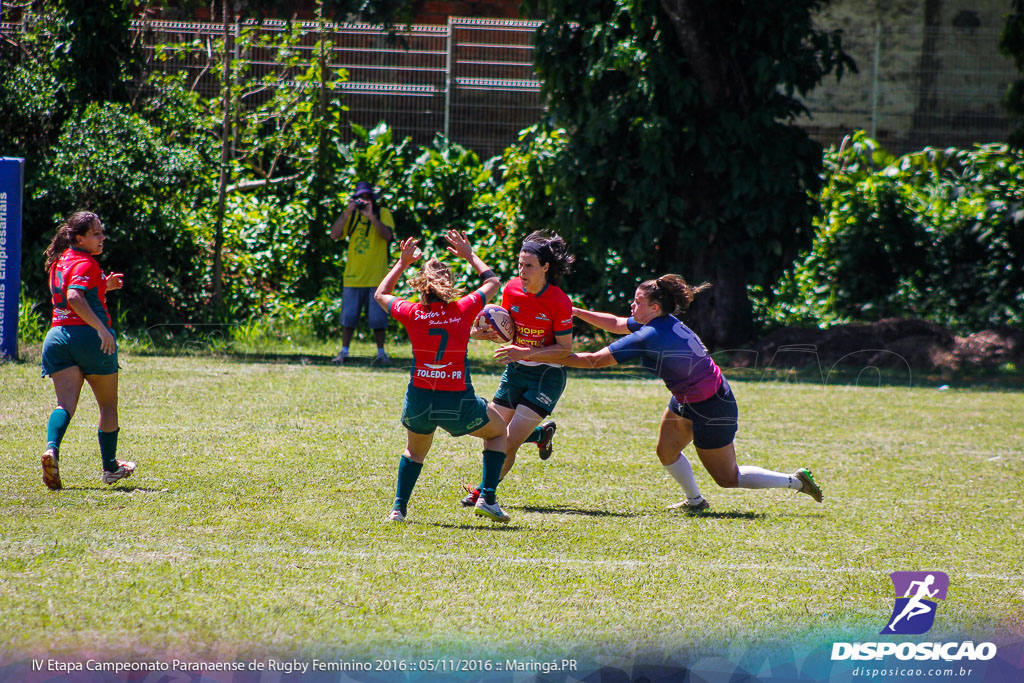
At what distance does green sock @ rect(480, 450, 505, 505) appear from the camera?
6172 mm

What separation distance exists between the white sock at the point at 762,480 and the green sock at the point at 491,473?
1547 millimetres

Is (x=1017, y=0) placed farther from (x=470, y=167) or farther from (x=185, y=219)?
(x=185, y=219)

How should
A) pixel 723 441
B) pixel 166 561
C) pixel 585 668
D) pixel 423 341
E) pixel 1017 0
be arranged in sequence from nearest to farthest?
pixel 585 668, pixel 166 561, pixel 423 341, pixel 723 441, pixel 1017 0

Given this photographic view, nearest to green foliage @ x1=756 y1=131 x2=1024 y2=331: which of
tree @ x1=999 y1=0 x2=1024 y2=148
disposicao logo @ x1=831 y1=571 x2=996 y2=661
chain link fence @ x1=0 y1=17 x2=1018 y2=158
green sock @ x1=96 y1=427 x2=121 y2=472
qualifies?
tree @ x1=999 y1=0 x2=1024 y2=148

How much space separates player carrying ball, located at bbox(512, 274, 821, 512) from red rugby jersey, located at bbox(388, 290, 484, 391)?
678mm

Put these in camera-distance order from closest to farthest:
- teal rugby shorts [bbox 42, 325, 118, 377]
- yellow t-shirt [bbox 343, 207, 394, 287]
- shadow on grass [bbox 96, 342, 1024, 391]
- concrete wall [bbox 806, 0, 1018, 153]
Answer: teal rugby shorts [bbox 42, 325, 118, 377] < shadow on grass [bbox 96, 342, 1024, 391] < yellow t-shirt [bbox 343, 207, 394, 287] < concrete wall [bbox 806, 0, 1018, 153]

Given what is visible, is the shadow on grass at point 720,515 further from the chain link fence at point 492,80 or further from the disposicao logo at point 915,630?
the chain link fence at point 492,80

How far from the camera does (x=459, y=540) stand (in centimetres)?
571

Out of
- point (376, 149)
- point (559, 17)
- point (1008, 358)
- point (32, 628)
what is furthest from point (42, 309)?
point (1008, 358)

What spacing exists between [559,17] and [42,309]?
779 centimetres

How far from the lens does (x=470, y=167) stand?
17125mm

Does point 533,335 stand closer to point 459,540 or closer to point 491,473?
point 491,473

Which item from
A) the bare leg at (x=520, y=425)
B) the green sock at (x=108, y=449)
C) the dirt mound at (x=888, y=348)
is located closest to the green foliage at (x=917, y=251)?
the dirt mound at (x=888, y=348)

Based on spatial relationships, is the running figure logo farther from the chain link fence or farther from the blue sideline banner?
the chain link fence
